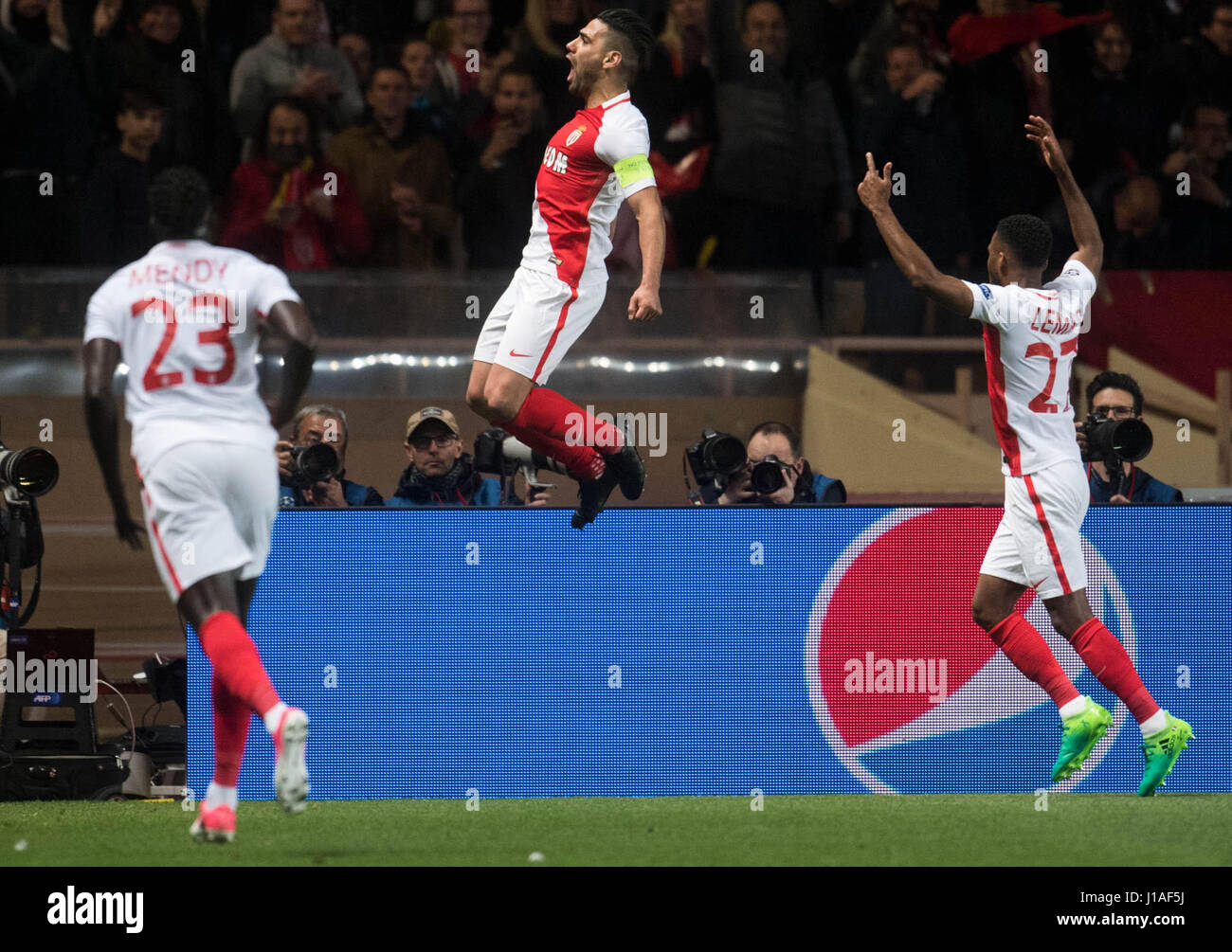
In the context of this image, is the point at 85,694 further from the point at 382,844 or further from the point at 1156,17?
the point at 1156,17

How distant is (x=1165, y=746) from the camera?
712 centimetres

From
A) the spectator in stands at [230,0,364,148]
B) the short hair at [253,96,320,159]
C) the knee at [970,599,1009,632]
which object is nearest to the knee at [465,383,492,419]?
the knee at [970,599,1009,632]

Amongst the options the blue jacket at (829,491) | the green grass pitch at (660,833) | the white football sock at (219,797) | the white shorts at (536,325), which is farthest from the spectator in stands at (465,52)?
the white football sock at (219,797)

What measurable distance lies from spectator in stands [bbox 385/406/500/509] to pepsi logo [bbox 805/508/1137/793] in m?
1.69

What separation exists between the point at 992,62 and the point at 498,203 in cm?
305

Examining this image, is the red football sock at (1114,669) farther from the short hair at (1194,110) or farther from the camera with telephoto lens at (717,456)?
the short hair at (1194,110)

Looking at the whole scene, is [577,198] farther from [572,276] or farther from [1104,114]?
[1104,114]

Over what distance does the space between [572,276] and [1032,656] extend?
2.23 m

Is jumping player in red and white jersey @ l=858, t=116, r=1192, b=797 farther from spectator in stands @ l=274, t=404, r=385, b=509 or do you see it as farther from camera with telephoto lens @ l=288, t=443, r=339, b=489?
spectator in stands @ l=274, t=404, r=385, b=509

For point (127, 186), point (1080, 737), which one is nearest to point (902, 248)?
point (1080, 737)

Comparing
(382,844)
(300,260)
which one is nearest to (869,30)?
(300,260)

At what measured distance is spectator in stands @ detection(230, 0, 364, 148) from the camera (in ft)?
36.0

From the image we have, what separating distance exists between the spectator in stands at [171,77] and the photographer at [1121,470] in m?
5.14

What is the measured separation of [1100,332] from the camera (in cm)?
1056
